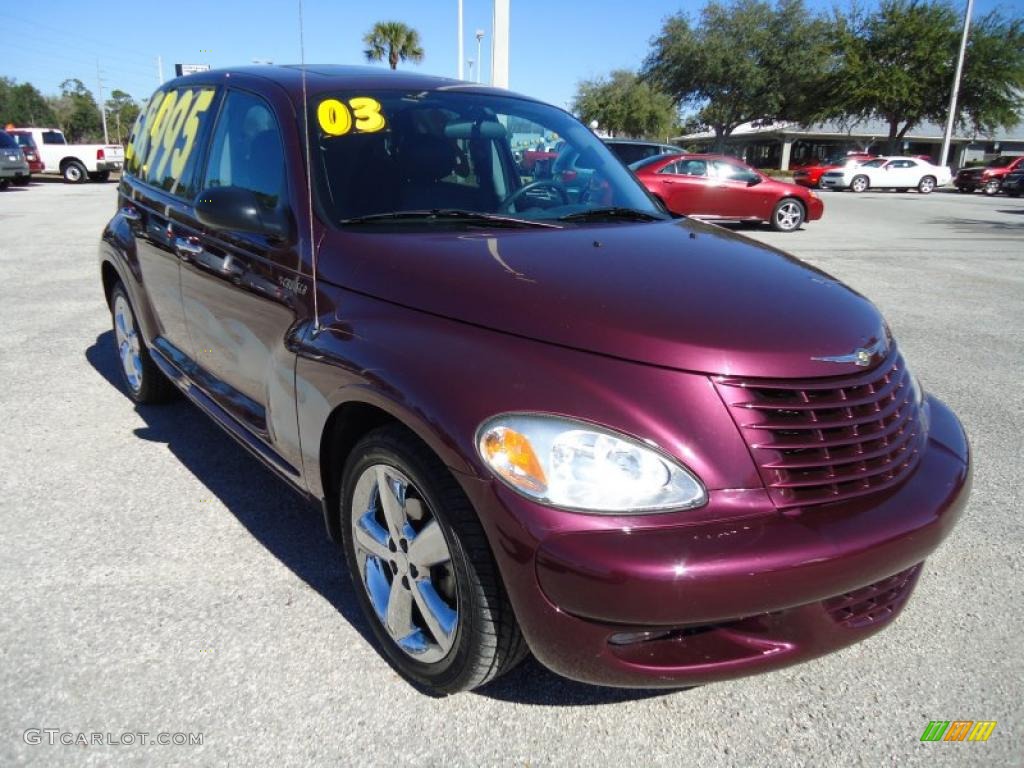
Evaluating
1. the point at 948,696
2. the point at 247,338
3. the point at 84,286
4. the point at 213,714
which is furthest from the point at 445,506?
the point at 84,286

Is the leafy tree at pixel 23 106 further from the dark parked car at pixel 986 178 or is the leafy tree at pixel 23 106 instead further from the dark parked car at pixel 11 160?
the dark parked car at pixel 986 178

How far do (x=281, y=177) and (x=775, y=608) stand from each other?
6.89 ft

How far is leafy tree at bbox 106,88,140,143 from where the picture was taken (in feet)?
280

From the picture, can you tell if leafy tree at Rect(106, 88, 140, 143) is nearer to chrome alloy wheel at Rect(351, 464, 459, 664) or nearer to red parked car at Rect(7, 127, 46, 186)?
red parked car at Rect(7, 127, 46, 186)

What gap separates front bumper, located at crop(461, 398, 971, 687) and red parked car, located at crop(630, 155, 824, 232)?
13.1 meters

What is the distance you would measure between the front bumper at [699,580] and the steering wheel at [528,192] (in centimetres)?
130

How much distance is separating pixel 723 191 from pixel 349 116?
516 inches

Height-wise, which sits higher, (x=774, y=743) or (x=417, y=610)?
(x=417, y=610)

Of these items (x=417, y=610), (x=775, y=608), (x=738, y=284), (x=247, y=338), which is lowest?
(x=417, y=610)

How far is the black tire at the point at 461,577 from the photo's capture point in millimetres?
1788

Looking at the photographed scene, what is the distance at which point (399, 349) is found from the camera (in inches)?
77.8

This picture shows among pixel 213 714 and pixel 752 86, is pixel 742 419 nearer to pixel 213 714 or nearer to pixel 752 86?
pixel 213 714
